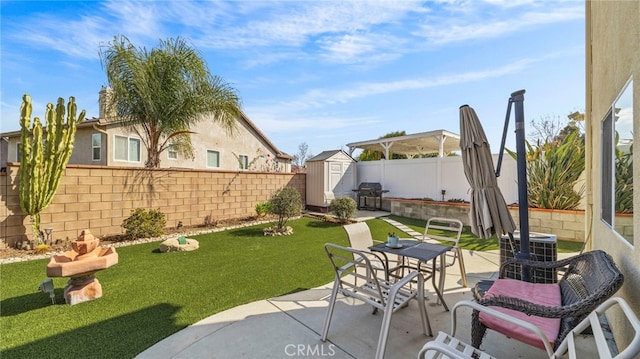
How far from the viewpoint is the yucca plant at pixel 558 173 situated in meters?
6.77

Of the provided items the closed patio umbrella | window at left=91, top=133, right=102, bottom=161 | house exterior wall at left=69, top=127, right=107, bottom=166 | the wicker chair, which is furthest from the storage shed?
the wicker chair

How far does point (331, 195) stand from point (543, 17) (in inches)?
333

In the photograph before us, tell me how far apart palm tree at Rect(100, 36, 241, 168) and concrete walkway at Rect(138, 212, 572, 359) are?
7000mm

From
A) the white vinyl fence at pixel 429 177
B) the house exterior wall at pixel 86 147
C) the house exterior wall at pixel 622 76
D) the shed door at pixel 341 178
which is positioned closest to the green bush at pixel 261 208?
the shed door at pixel 341 178

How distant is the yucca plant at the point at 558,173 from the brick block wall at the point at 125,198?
8.79 meters

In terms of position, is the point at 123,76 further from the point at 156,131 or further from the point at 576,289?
the point at 576,289

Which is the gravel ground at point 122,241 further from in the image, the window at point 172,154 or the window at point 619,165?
the window at point 619,165

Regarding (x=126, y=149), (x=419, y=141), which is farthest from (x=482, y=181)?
(x=126, y=149)

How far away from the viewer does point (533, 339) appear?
176 cm

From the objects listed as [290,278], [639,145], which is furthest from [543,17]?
[290,278]

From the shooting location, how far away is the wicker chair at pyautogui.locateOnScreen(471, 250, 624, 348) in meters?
1.63

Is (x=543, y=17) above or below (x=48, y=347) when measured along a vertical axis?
above

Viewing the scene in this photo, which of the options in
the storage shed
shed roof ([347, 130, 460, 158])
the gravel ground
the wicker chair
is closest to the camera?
the wicker chair

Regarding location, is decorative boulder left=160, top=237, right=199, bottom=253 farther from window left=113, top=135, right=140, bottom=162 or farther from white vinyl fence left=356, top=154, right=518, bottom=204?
white vinyl fence left=356, top=154, right=518, bottom=204
